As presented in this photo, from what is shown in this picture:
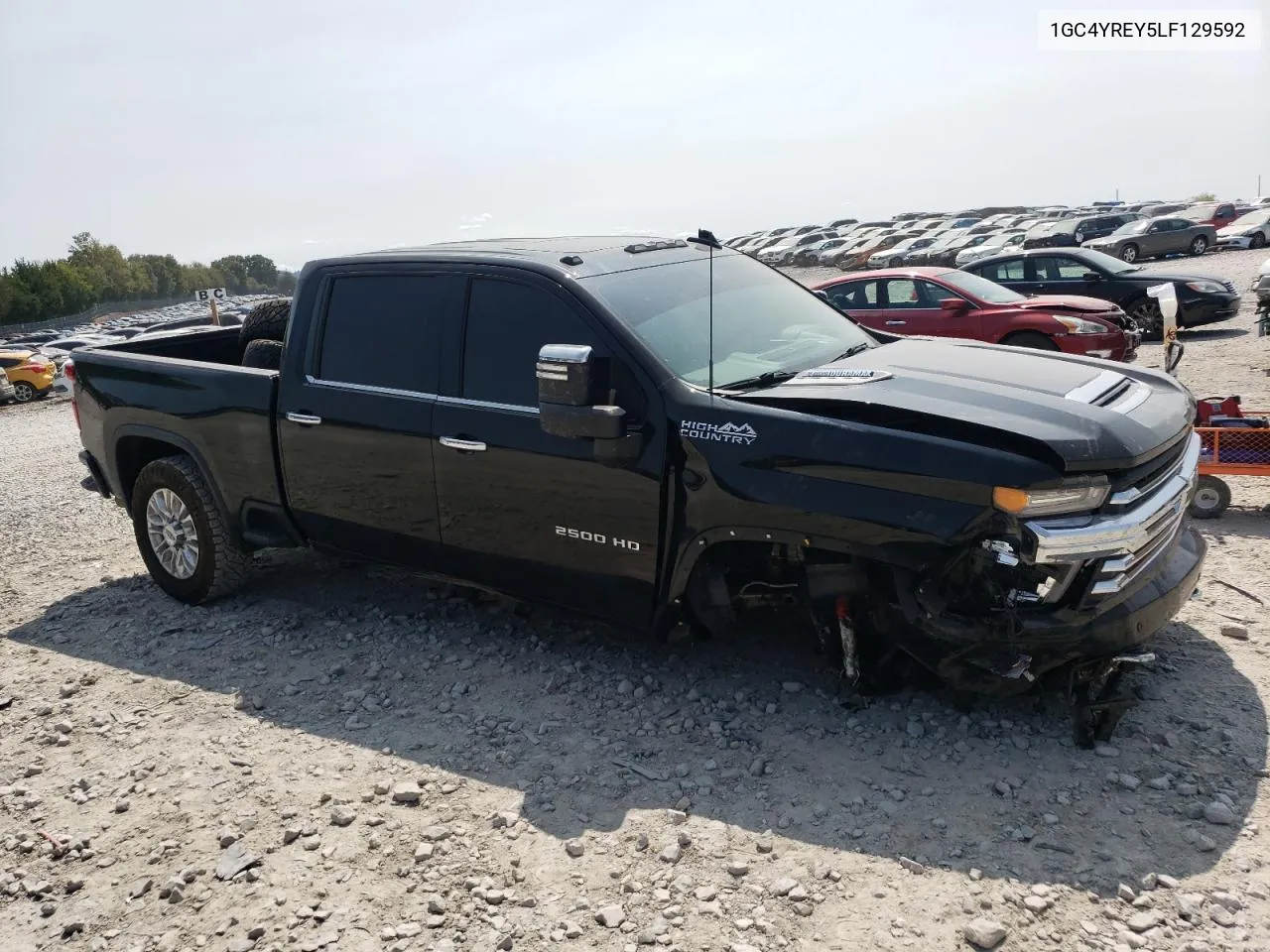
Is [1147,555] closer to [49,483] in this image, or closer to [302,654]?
[302,654]

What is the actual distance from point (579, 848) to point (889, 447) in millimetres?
1711

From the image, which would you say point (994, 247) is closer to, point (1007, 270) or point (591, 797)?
point (1007, 270)

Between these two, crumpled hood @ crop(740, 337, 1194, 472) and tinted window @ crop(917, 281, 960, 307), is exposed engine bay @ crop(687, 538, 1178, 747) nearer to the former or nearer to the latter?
crumpled hood @ crop(740, 337, 1194, 472)

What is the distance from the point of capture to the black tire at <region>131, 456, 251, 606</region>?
5.76 m

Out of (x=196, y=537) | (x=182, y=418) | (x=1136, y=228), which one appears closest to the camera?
(x=182, y=418)

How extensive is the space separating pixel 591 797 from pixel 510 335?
1.95 meters

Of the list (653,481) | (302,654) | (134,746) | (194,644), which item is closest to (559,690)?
(653,481)

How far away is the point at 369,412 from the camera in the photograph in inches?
194

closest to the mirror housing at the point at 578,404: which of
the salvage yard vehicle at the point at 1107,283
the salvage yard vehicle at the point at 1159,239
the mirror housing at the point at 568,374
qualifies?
the mirror housing at the point at 568,374

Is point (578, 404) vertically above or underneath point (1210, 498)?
above

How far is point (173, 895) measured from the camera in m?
3.48

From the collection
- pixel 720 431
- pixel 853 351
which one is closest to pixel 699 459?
pixel 720 431

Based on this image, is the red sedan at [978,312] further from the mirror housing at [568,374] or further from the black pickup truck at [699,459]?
the mirror housing at [568,374]

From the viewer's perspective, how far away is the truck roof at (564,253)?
461cm
